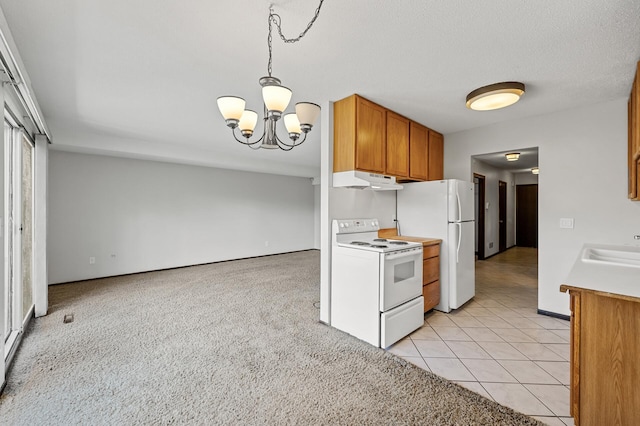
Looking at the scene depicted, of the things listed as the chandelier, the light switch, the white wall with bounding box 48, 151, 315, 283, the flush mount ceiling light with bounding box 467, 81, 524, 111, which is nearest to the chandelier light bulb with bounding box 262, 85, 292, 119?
the chandelier

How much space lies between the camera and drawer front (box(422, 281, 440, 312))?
→ 3115 millimetres

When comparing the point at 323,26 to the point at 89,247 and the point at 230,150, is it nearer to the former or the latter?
the point at 230,150

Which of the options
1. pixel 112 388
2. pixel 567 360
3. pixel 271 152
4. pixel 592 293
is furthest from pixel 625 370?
pixel 271 152

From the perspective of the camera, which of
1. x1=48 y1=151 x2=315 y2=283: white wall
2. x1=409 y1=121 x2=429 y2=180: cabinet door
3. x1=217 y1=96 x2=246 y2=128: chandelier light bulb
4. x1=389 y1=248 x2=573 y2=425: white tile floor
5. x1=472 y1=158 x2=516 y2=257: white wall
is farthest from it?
x1=472 y1=158 x2=516 y2=257: white wall

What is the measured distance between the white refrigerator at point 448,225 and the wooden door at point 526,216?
6.22 meters

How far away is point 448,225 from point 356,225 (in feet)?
3.66

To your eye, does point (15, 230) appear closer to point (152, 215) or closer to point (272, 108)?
point (152, 215)

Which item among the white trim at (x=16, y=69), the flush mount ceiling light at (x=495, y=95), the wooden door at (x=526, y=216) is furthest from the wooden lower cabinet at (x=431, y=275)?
the wooden door at (x=526, y=216)

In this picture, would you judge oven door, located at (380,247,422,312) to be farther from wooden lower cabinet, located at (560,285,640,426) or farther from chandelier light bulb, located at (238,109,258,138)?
chandelier light bulb, located at (238,109,258,138)

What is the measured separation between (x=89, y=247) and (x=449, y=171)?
19.2ft

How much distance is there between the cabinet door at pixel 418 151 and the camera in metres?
3.61

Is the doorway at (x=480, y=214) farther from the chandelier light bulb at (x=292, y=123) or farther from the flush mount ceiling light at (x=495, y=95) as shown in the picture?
the chandelier light bulb at (x=292, y=123)

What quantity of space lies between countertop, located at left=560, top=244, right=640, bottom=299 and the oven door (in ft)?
3.94

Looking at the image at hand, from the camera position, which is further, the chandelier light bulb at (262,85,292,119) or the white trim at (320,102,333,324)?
the white trim at (320,102,333,324)
